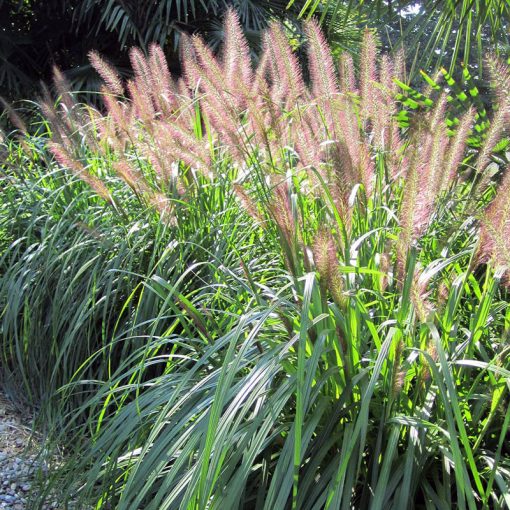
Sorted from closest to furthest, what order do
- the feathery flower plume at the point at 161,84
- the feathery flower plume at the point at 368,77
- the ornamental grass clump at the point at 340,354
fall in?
the ornamental grass clump at the point at 340,354
the feathery flower plume at the point at 368,77
the feathery flower plume at the point at 161,84

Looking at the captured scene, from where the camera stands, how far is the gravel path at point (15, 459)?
7.27 ft

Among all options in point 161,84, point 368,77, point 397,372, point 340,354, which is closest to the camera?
point 397,372

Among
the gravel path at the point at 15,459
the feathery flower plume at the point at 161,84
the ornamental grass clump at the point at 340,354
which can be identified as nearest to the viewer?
the ornamental grass clump at the point at 340,354

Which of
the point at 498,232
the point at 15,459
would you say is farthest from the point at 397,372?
the point at 15,459

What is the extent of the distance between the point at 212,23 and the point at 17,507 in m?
5.97

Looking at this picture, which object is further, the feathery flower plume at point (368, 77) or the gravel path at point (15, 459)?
the gravel path at point (15, 459)

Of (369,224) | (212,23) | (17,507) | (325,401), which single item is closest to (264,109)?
(369,224)

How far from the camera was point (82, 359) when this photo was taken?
2520 millimetres

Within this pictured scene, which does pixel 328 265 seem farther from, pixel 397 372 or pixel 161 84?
Result: pixel 161 84

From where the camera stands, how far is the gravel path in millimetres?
2215

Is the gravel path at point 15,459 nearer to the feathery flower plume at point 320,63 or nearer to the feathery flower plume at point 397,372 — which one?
the feathery flower plume at point 397,372

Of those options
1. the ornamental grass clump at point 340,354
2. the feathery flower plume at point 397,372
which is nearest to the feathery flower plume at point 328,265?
the ornamental grass clump at point 340,354

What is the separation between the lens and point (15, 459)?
Answer: 248 cm

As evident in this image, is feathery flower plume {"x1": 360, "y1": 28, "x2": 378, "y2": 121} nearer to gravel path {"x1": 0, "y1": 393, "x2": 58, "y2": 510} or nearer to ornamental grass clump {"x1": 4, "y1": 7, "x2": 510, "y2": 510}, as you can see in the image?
ornamental grass clump {"x1": 4, "y1": 7, "x2": 510, "y2": 510}
